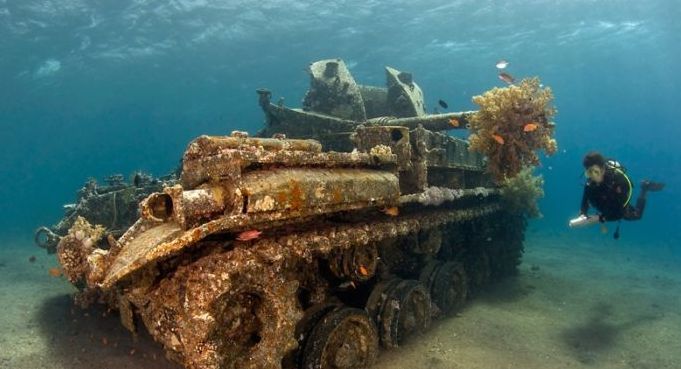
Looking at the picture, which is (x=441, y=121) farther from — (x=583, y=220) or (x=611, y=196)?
(x=611, y=196)

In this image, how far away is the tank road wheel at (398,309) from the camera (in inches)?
264

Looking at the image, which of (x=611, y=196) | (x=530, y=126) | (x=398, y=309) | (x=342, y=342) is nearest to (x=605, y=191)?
(x=611, y=196)

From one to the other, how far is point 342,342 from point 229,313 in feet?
6.03

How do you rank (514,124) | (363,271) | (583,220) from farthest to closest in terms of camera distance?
(514,124) < (583,220) < (363,271)

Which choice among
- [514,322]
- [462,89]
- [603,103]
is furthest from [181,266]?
[603,103]

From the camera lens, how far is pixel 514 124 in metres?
8.81

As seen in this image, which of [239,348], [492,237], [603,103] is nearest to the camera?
[239,348]

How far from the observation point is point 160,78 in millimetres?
50500

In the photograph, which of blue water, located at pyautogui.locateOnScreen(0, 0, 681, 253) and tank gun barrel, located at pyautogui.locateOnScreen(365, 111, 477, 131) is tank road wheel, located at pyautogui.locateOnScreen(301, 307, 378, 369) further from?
blue water, located at pyautogui.locateOnScreen(0, 0, 681, 253)

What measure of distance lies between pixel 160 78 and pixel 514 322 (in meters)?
51.1

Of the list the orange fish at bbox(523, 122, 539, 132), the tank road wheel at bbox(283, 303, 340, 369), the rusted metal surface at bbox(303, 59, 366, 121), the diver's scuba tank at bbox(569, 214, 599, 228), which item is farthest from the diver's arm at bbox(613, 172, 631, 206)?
the rusted metal surface at bbox(303, 59, 366, 121)

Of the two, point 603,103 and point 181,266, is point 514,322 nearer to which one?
point 181,266

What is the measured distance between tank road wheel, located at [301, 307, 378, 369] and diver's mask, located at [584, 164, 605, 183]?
5.89 m

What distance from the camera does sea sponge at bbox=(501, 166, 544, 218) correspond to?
498 inches
